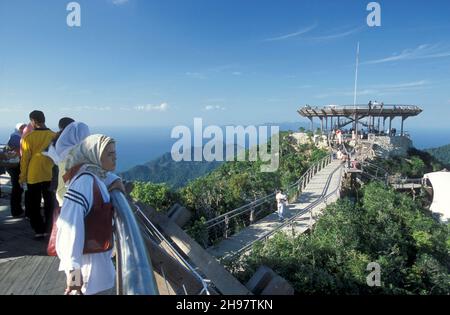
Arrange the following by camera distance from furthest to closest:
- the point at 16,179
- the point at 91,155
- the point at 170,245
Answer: the point at 16,179 < the point at 170,245 < the point at 91,155

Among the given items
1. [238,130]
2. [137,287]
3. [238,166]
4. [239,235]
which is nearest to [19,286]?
[137,287]

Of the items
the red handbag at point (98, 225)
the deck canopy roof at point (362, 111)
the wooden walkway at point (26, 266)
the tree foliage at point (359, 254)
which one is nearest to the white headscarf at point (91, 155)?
the red handbag at point (98, 225)

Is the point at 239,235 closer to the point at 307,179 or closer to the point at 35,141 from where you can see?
the point at 35,141

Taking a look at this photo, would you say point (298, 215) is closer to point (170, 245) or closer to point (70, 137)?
point (170, 245)

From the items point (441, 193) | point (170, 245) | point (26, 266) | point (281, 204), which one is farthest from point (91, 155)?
point (441, 193)

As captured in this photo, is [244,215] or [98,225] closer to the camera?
[98,225]

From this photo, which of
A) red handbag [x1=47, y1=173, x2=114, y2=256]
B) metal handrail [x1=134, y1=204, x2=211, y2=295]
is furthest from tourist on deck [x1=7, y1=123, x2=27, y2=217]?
red handbag [x1=47, y1=173, x2=114, y2=256]
